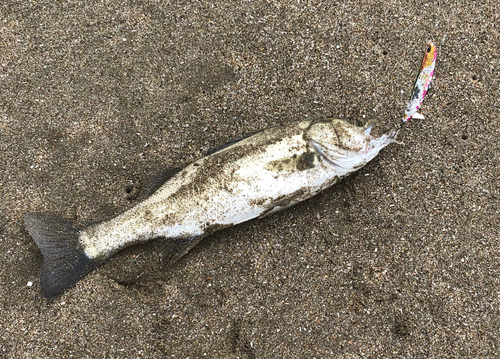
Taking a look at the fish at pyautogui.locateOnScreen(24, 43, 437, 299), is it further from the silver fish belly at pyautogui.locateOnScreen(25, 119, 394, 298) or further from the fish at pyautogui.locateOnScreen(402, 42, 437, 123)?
the fish at pyautogui.locateOnScreen(402, 42, 437, 123)

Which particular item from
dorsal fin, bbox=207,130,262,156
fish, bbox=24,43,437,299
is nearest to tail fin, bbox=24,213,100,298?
fish, bbox=24,43,437,299

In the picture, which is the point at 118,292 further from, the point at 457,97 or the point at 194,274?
the point at 457,97

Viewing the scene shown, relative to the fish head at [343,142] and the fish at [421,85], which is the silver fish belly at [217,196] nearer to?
the fish head at [343,142]

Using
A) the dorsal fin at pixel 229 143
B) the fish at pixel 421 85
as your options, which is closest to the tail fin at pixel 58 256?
the dorsal fin at pixel 229 143

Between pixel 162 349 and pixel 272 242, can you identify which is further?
pixel 272 242

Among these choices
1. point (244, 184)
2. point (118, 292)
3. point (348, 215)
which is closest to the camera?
point (244, 184)

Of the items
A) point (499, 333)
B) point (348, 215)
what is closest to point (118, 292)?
point (348, 215)
